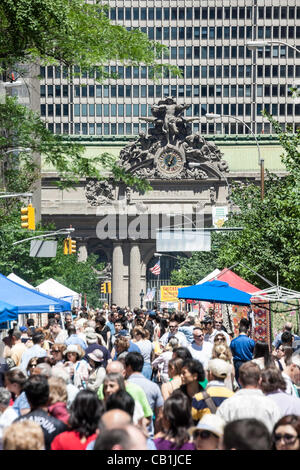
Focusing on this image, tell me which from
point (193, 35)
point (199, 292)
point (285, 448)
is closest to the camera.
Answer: point (285, 448)

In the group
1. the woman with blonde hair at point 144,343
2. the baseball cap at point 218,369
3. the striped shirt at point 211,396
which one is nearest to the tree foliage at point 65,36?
the woman with blonde hair at point 144,343

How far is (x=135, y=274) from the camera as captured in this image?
106 metres

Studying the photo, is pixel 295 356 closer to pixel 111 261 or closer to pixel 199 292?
pixel 199 292

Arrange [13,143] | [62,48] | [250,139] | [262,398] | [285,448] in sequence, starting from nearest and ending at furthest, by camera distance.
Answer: [285,448], [262,398], [62,48], [13,143], [250,139]

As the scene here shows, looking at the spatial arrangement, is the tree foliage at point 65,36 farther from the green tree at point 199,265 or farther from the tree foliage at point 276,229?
the green tree at point 199,265

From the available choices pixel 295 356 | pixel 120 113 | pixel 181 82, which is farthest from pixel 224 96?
pixel 295 356

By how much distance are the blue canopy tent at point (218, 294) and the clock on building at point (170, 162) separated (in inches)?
3100

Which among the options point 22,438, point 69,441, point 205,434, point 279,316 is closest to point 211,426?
point 205,434

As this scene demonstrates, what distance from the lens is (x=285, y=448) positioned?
6641mm

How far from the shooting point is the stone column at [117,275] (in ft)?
348

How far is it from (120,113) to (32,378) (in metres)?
115

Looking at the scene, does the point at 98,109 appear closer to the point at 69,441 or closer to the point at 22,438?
the point at 69,441

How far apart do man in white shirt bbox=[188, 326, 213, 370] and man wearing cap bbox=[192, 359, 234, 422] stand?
15.7 feet

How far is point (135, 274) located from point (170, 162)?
13.2 metres
